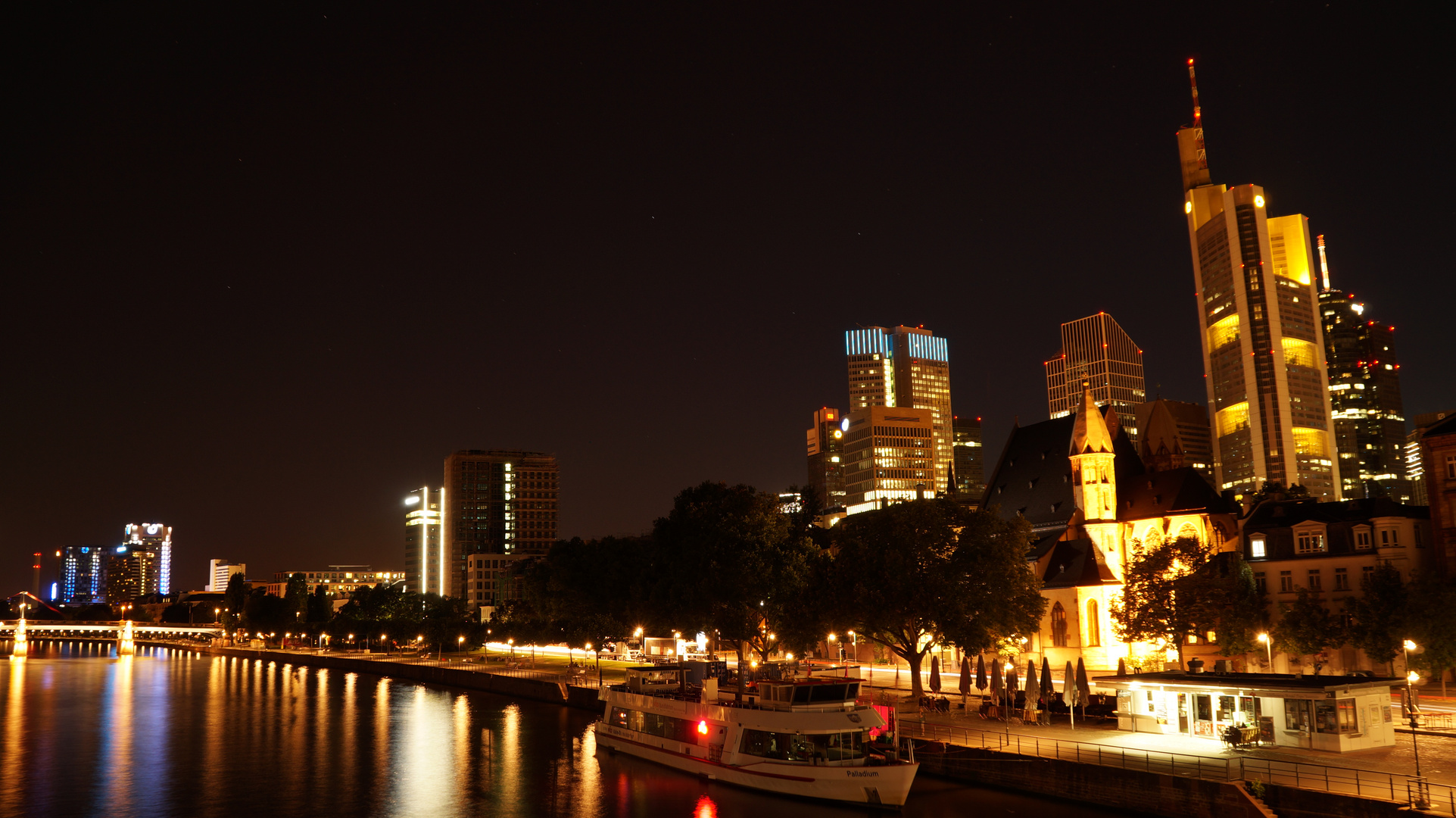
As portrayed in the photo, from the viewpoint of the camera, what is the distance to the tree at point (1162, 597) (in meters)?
81.4

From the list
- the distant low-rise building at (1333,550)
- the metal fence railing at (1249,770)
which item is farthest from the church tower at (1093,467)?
the metal fence railing at (1249,770)

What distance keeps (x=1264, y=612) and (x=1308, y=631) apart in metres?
8.21

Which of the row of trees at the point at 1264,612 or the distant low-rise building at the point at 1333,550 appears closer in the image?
the row of trees at the point at 1264,612

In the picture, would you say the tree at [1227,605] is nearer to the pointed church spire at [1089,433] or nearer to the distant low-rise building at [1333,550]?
the distant low-rise building at [1333,550]

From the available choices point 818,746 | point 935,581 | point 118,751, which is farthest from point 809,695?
point 118,751

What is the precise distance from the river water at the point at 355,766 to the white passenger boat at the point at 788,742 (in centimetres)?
87

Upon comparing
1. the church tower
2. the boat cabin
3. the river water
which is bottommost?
the river water

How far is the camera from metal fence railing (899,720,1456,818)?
1382 inches

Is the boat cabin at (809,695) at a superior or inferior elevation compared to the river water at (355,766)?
superior

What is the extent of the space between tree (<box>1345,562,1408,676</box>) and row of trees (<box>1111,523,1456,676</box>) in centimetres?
6

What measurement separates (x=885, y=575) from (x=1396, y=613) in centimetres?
3223

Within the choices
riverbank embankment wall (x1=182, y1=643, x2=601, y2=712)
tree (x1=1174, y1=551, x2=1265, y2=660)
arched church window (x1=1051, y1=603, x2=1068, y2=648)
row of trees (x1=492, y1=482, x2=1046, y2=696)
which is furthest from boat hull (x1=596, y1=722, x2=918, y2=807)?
arched church window (x1=1051, y1=603, x2=1068, y2=648)

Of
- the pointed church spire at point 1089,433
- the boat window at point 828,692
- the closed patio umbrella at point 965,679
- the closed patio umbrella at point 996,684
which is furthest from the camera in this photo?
the pointed church spire at point 1089,433

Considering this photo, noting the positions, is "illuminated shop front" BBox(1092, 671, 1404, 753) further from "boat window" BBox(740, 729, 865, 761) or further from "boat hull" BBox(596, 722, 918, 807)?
"boat window" BBox(740, 729, 865, 761)
